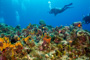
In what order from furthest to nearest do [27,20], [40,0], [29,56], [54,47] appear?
[27,20], [40,0], [54,47], [29,56]

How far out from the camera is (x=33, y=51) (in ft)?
10.3

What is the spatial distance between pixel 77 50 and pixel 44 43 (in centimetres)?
138

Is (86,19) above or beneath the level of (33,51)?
above

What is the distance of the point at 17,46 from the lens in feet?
10.00

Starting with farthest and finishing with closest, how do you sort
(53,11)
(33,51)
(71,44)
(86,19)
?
(53,11) → (86,19) → (71,44) → (33,51)

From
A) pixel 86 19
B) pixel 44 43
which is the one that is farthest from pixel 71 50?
pixel 86 19

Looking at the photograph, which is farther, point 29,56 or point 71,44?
point 71,44

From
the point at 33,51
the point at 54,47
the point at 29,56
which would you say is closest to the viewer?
the point at 29,56

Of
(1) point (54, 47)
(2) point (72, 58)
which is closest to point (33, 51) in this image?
(1) point (54, 47)

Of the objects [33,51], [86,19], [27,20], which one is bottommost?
[33,51]

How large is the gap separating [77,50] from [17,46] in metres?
2.38

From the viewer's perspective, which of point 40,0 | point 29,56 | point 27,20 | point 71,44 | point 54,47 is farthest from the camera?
point 27,20

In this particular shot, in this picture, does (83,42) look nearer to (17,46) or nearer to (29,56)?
(29,56)

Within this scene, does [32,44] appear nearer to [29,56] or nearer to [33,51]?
[33,51]
